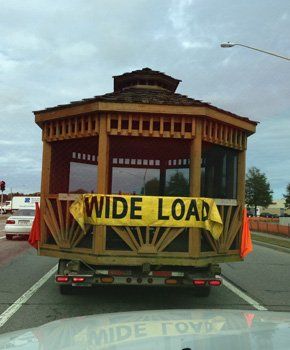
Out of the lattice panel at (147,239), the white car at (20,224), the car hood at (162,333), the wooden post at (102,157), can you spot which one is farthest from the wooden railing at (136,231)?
the white car at (20,224)

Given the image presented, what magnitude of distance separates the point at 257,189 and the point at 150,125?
8192 centimetres

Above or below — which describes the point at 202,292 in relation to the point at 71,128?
below

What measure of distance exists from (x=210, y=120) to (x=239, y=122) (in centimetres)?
Answer: 74

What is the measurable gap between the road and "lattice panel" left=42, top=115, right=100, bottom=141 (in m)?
2.69

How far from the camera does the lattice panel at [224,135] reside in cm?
806

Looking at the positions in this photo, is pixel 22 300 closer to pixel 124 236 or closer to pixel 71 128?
pixel 124 236

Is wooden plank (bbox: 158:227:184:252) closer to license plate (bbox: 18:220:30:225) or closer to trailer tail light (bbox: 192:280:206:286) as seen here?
trailer tail light (bbox: 192:280:206:286)

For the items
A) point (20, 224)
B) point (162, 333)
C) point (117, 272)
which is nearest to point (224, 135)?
point (117, 272)

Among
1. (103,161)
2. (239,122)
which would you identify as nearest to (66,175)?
(103,161)

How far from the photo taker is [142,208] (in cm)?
762

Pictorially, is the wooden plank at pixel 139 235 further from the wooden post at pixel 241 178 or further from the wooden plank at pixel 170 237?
the wooden post at pixel 241 178

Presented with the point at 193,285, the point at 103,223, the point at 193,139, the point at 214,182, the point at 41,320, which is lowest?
→ the point at 41,320

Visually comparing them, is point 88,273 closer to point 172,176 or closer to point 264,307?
point 264,307

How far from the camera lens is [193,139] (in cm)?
789
